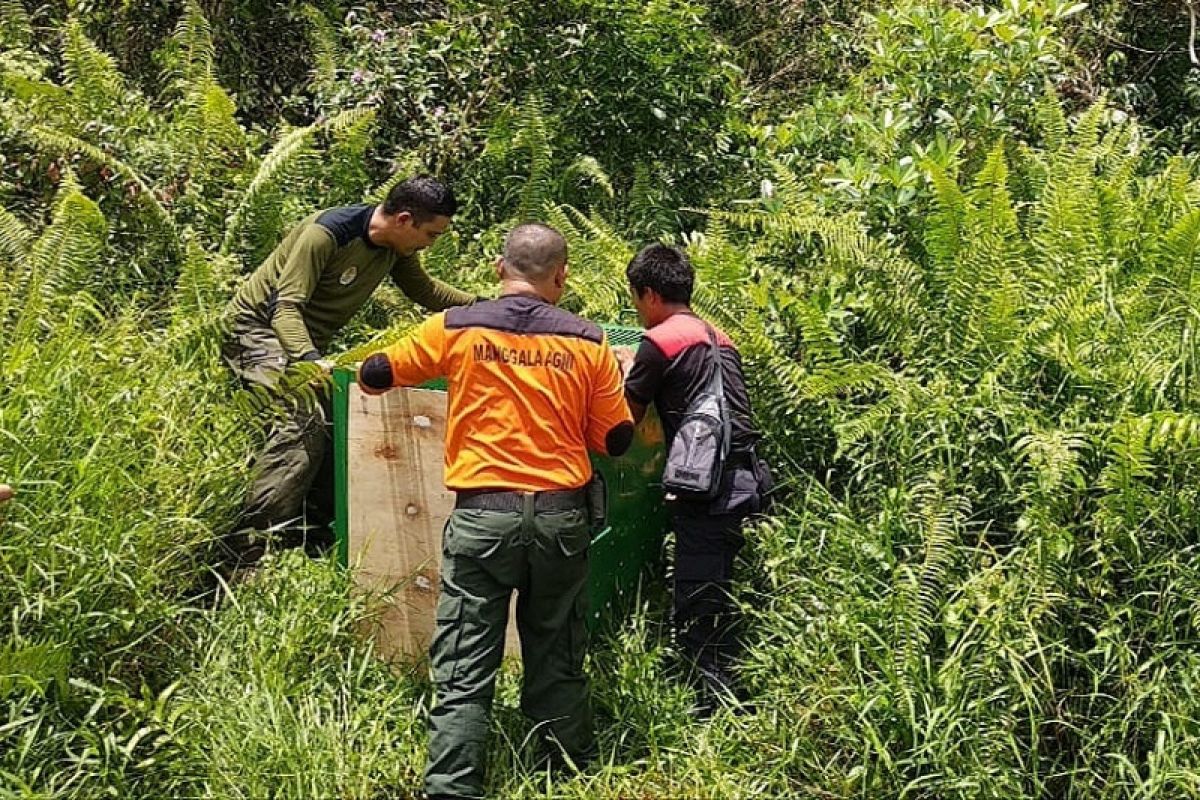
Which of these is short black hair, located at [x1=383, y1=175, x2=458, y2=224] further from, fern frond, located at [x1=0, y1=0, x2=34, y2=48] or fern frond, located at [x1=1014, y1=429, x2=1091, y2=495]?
fern frond, located at [x1=0, y1=0, x2=34, y2=48]

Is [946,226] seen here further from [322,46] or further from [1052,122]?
[322,46]

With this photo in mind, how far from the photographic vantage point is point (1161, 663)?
11.3ft

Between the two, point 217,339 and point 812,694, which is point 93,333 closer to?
point 217,339

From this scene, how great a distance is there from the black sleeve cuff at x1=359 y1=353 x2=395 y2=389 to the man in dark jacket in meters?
0.85

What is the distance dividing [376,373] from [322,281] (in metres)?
1.29

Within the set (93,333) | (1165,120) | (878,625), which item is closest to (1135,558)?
(878,625)

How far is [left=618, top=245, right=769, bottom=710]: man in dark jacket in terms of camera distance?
3.81 metres

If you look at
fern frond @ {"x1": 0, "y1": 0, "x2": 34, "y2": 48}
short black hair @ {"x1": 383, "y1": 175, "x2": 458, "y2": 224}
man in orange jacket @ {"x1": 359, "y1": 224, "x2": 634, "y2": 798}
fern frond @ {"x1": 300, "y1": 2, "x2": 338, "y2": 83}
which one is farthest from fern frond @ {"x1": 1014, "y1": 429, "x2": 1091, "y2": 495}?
fern frond @ {"x1": 0, "y1": 0, "x2": 34, "y2": 48}

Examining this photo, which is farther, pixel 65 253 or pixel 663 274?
pixel 65 253

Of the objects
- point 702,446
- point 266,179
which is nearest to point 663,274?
point 702,446

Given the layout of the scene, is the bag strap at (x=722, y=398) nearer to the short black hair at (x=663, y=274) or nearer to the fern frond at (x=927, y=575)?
the short black hair at (x=663, y=274)

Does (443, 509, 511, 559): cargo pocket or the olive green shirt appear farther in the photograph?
the olive green shirt

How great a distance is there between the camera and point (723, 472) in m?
3.87

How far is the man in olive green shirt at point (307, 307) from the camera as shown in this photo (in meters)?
4.33
